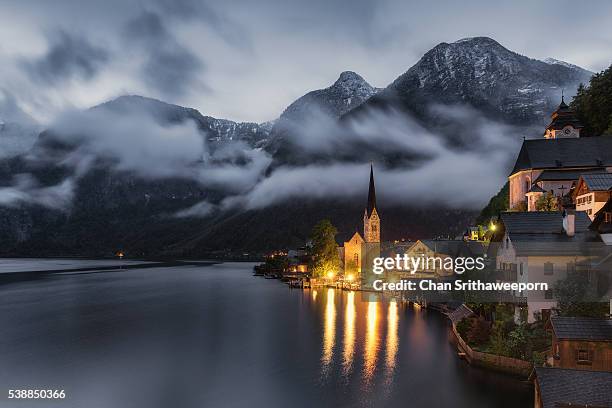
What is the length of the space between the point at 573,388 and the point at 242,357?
139 ft

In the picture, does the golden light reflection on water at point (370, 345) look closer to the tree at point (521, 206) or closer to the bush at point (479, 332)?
the bush at point (479, 332)

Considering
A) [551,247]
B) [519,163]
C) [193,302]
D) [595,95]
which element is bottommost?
[193,302]

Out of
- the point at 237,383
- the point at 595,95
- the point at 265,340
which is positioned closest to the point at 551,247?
the point at 237,383

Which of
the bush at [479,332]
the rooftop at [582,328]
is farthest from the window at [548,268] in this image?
the bush at [479,332]

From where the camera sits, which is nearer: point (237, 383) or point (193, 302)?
point (237, 383)

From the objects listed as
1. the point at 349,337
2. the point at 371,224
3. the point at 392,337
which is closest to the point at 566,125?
the point at 392,337

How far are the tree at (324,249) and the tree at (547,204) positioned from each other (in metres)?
77.1

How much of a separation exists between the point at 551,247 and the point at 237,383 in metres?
36.1

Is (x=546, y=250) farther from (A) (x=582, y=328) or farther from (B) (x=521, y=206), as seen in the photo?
(B) (x=521, y=206)

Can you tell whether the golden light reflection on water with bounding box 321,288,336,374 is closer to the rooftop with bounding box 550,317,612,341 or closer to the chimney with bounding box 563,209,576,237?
the rooftop with bounding box 550,317,612,341

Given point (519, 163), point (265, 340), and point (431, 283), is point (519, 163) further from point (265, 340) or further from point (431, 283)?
point (265, 340)

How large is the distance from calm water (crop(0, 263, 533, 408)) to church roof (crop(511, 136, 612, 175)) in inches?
1486

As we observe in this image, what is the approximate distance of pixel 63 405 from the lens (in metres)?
42.2

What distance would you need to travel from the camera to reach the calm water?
43312 mm
